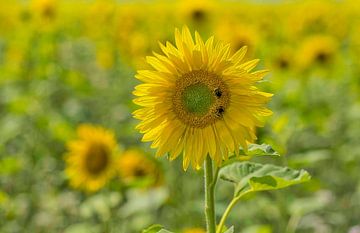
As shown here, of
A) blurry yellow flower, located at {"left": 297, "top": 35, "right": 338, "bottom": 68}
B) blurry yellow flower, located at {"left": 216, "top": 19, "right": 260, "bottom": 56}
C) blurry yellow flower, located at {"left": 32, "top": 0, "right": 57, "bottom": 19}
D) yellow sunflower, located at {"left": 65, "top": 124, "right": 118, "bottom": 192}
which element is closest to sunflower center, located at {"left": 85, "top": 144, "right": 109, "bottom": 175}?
yellow sunflower, located at {"left": 65, "top": 124, "right": 118, "bottom": 192}

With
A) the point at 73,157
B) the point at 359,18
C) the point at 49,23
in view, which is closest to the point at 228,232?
the point at 73,157

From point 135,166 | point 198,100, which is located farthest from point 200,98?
point 135,166

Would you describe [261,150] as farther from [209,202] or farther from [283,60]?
[283,60]

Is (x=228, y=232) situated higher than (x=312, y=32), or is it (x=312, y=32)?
(x=312, y=32)

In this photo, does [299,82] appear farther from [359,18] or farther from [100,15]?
[359,18]

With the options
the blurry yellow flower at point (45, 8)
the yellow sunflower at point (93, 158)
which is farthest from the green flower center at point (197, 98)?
the blurry yellow flower at point (45, 8)

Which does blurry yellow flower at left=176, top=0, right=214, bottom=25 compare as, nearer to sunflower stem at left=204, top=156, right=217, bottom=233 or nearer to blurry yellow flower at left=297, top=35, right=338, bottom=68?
blurry yellow flower at left=297, top=35, right=338, bottom=68
